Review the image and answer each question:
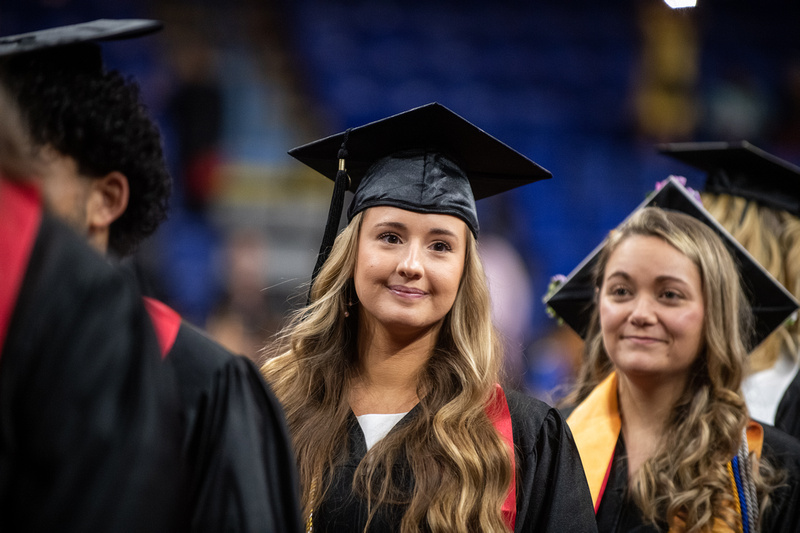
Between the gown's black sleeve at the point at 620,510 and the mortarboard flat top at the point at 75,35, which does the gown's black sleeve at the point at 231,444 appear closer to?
the mortarboard flat top at the point at 75,35

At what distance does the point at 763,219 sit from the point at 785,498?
1.22 m

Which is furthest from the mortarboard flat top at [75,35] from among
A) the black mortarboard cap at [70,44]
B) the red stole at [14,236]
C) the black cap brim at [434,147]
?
the black cap brim at [434,147]

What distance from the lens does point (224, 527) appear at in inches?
46.9

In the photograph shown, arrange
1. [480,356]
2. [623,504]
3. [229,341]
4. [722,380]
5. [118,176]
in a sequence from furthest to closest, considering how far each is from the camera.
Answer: [229,341] < [722,380] < [623,504] < [480,356] < [118,176]

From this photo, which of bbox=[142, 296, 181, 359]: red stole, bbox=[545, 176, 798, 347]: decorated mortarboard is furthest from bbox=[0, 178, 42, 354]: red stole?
bbox=[545, 176, 798, 347]: decorated mortarboard

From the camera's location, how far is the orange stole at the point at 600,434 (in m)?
2.24

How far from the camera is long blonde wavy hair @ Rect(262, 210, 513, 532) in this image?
177 centimetres

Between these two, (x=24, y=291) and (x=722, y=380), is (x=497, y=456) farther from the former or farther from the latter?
(x=24, y=291)

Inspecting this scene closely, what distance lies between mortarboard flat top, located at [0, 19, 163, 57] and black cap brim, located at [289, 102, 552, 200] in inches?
28.9

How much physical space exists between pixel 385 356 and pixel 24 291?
3.79 ft

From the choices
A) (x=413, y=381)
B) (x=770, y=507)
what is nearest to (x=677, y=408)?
(x=770, y=507)

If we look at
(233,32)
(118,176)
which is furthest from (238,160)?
(118,176)

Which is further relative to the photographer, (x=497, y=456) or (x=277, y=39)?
(x=277, y=39)

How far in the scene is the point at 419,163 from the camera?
6.75ft
